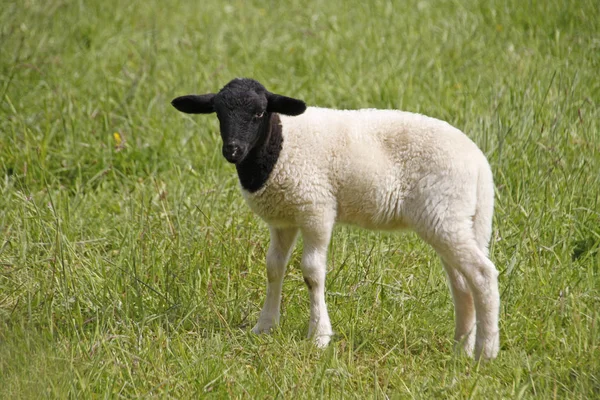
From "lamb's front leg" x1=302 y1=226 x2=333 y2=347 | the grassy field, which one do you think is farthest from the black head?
the grassy field

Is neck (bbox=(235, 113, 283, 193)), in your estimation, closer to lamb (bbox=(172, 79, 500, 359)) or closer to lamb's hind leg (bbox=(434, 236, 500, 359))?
lamb (bbox=(172, 79, 500, 359))

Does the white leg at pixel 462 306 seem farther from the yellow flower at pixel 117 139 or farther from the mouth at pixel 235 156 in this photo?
the yellow flower at pixel 117 139

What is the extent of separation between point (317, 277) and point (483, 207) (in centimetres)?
86

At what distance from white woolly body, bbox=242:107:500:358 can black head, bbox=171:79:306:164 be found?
0.62 ft

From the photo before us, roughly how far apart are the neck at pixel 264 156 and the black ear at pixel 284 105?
74 millimetres

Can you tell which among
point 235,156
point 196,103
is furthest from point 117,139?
point 235,156

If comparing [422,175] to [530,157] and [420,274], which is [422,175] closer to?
[420,274]

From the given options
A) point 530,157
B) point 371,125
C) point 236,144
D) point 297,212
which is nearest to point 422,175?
point 371,125

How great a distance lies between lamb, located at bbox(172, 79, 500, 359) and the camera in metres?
3.73

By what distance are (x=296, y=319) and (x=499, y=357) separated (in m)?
1.09

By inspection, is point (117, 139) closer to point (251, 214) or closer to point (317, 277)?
point (251, 214)

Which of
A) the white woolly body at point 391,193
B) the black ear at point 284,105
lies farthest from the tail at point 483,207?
the black ear at point 284,105

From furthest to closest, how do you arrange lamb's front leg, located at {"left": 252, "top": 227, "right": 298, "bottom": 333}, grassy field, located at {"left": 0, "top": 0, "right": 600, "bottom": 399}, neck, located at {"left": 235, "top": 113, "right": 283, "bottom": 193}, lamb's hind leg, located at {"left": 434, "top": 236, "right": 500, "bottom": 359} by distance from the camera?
1. lamb's front leg, located at {"left": 252, "top": 227, "right": 298, "bottom": 333}
2. neck, located at {"left": 235, "top": 113, "right": 283, "bottom": 193}
3. lamb's hind leg, located at {"left": 434, "top": 236, "right": 500, "bottom": 359}
4. grassy field, located at {"left": 0, "top": 0, "right": 600, "bottom": 399}

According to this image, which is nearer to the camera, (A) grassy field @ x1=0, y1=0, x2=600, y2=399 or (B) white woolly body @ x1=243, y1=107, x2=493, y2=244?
(A) grassy field @ x1=0, y1=0, x2=600, y2=399
